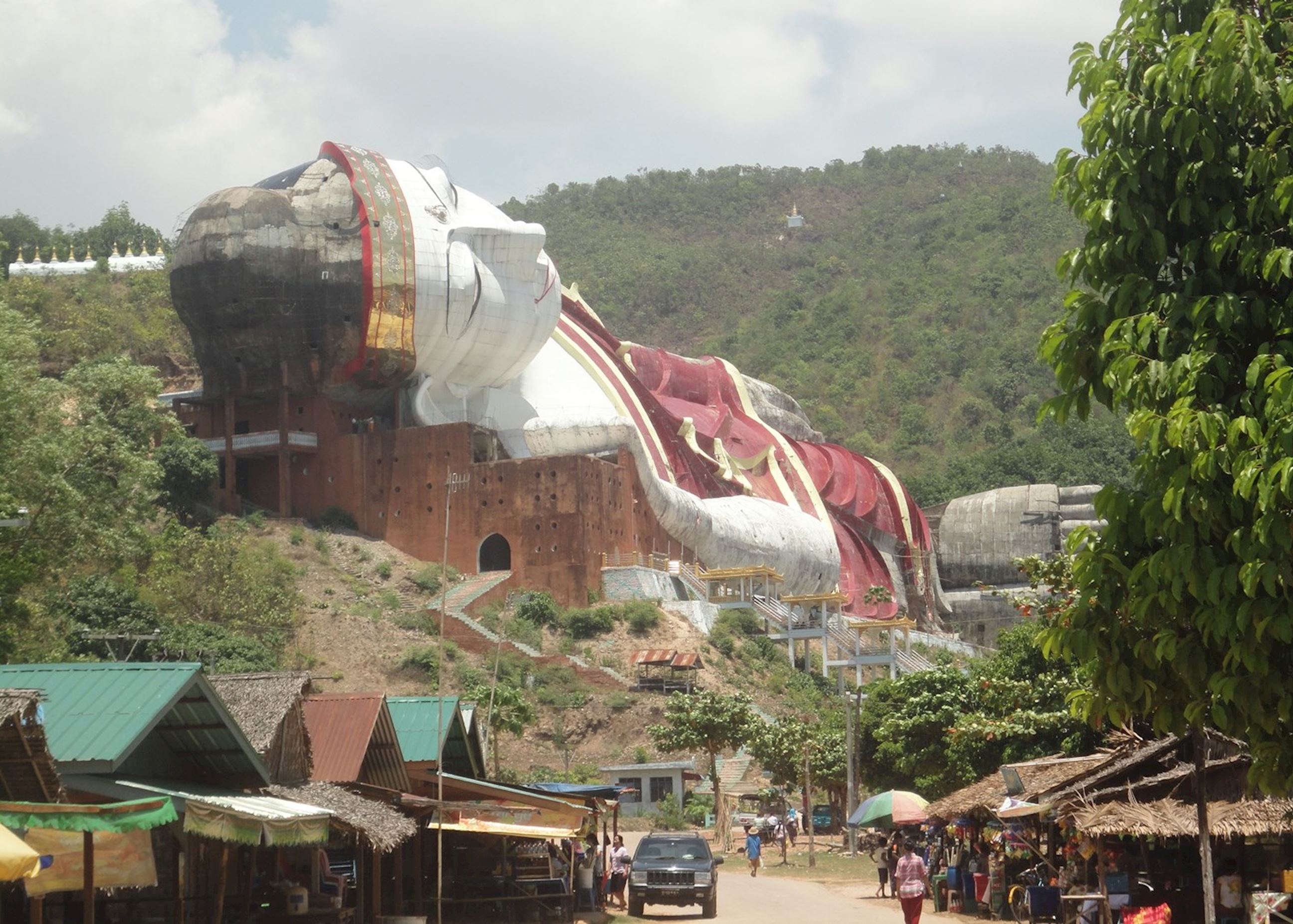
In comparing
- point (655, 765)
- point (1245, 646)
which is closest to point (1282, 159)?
point (1245, 646)

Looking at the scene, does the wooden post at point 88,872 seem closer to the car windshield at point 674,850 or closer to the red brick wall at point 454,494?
the car windshield at point 674,850

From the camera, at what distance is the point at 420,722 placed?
2481cm

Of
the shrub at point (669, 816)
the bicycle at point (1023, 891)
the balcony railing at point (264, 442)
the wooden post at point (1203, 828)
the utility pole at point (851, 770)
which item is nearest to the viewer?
the wooden post at point (1203, 828)

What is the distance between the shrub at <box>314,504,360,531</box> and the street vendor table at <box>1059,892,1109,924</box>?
3895 cm

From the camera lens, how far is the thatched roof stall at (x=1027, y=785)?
21.5m

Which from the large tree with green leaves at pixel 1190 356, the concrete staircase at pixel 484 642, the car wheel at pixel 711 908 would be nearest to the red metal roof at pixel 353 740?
the car wheel at pixel 711 908

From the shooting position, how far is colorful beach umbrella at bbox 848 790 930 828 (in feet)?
102

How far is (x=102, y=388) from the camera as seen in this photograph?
51375 mm

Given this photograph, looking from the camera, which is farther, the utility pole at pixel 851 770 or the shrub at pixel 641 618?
the shrub at pixel 641 618

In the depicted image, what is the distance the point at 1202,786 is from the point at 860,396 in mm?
Answer: 112433

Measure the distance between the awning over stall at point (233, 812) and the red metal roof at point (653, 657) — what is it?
33906 mm

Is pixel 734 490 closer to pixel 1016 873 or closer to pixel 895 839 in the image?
pixel 895 839

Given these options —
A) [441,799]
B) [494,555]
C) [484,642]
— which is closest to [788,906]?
[441,799]

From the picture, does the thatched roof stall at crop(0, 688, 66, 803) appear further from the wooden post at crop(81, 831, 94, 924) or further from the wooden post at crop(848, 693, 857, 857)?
the wooden post at crop(848, 693, 857, 857)
